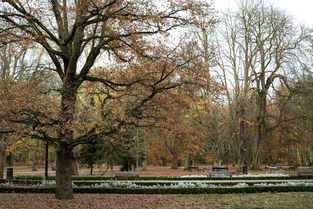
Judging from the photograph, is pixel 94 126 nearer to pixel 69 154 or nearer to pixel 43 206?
pixel 69 154

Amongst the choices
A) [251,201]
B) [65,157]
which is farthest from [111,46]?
[251,201]

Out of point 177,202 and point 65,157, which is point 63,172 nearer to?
point 65,157

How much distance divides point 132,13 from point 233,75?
64.9ft

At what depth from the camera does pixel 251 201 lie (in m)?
10.7

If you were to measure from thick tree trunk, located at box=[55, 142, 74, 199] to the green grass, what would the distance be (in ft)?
13.3

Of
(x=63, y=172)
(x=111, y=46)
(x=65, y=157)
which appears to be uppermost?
(x=111, y=46)

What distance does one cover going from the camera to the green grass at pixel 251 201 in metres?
9.66

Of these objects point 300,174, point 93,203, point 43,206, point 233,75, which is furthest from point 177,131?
point 233,75

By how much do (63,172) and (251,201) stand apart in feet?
21.9

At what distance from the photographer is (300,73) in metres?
23.2

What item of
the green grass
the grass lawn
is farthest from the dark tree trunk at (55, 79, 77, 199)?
the green grass

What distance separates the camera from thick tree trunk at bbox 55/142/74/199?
1140 centimetres

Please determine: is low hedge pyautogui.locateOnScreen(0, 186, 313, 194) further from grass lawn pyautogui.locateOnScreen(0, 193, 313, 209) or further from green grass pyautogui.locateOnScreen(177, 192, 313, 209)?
grass lawn pyautogui.locateOnScreen(0, 193, 313, 209)

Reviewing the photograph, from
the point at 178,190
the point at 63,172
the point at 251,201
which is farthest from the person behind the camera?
the point at 178,190
